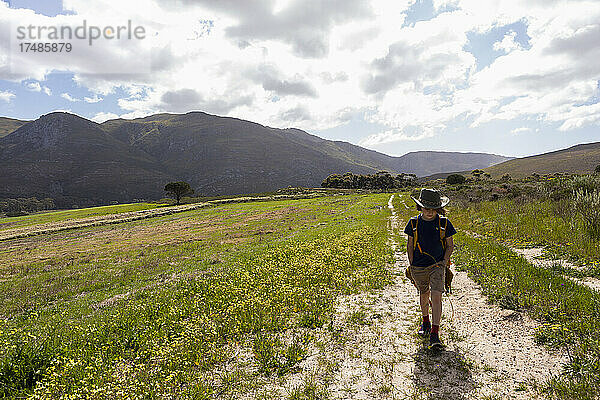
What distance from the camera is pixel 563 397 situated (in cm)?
466

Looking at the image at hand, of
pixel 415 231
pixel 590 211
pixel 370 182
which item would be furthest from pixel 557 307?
pixel 370 182

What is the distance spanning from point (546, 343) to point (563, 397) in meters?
2.04

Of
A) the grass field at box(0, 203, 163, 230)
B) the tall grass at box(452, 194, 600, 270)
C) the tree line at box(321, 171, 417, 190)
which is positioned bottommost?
the grass field at box(0, 203, 163, 230)

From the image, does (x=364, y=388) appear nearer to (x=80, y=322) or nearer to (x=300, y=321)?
(x=300, y=321)

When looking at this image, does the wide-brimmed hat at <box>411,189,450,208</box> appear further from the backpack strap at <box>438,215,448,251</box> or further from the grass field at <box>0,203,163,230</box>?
the grass field at <box>0,203,163,230</box>

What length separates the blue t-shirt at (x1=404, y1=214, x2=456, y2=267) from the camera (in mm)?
6871

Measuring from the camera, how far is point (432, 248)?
6871 millimetres

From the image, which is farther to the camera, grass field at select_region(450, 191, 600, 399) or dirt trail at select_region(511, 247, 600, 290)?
dirt trail at select_region(511, 247, 600, 290)

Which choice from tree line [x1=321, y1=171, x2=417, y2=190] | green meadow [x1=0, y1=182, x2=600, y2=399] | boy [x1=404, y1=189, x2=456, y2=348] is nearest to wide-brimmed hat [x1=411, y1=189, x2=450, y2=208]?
boy [x1=404, y1=189, x2=456, y2=348]

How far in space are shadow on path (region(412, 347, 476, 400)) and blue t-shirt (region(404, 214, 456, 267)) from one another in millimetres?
1969

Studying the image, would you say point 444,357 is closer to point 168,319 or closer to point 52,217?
point 168,319

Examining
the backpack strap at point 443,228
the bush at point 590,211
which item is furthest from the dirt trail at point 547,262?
the backpack strap at point 443,228

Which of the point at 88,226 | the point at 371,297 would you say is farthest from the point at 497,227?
the point at 88,226

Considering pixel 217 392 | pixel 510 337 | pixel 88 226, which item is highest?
pixel 510 337
